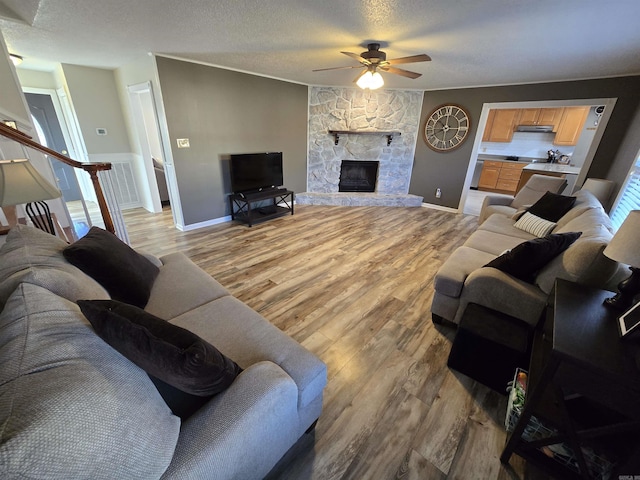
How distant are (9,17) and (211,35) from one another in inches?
66.3

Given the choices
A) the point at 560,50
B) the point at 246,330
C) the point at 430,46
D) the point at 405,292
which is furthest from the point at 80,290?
the point at 560,50

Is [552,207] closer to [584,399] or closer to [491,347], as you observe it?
[491,347]

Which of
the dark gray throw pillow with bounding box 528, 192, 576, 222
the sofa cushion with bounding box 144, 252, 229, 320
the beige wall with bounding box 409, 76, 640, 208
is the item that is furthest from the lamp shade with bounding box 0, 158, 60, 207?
the beige wall with bounding box 409, 76, 640, 208

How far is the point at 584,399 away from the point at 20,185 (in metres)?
3.24

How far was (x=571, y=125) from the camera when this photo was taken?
583 centimetres

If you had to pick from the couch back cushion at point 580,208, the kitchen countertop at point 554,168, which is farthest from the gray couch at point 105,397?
the kitchen countertop at point 554,168

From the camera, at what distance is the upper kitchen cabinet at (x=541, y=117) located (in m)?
5.93

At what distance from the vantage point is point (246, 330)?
4.51ft

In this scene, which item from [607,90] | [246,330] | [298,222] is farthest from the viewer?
[298,222]

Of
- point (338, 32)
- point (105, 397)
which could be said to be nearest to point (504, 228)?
point (338, 32)

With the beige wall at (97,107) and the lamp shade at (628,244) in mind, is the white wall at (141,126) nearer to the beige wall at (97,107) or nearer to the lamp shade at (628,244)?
the beige wall at (97,107)

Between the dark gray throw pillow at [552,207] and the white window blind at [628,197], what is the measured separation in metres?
0.51

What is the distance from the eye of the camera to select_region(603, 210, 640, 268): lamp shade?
1112 millimetres

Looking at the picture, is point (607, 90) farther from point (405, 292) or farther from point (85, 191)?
point (85, 191)
